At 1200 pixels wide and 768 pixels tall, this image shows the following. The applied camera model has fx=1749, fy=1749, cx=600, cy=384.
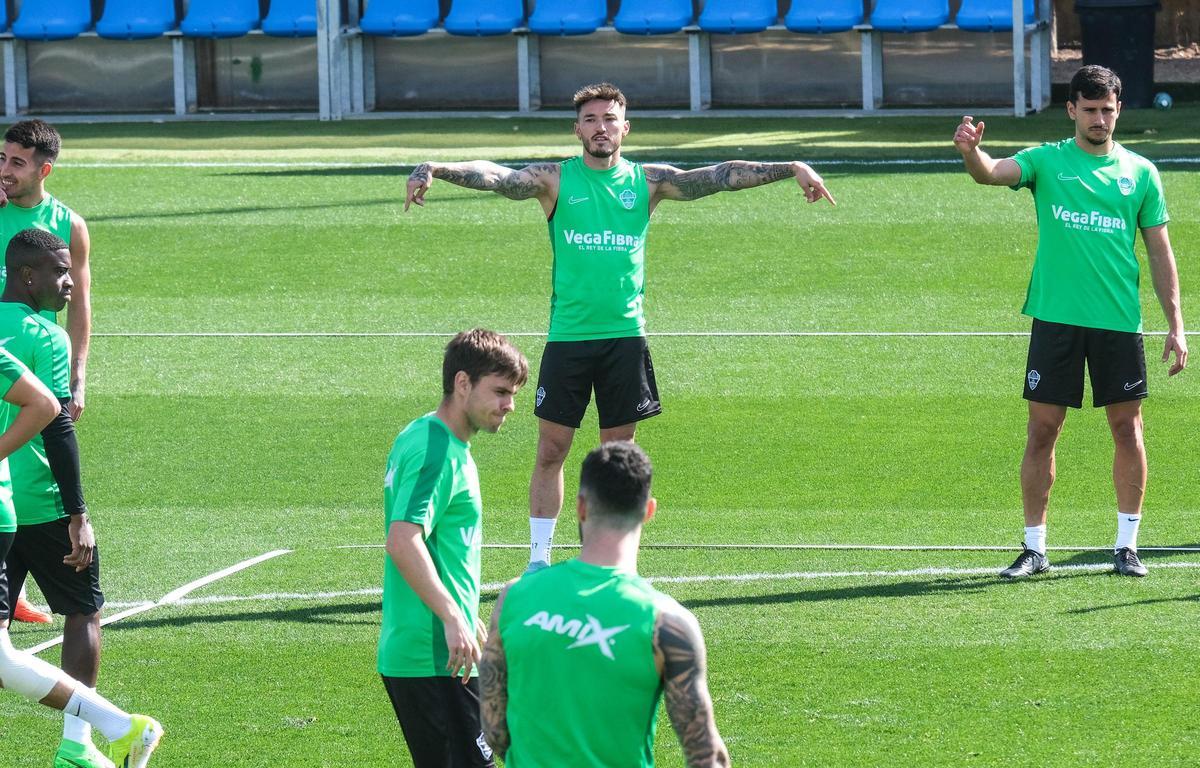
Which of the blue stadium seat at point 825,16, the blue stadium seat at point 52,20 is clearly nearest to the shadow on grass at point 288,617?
the blue stadium seat at point 825,16

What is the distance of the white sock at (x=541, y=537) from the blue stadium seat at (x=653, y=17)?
711 inches

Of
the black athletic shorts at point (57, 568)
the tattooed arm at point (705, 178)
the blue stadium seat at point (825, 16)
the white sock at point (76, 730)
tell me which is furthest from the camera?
the blue stadium seat at point (825, 16)

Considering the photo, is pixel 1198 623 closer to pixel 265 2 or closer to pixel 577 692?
pixel 577 692

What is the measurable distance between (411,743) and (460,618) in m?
0.53

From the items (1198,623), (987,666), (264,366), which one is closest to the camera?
(987,666)

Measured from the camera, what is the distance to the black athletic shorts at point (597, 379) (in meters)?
8.32

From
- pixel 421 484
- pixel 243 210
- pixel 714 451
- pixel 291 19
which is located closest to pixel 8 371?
pixel 421 484

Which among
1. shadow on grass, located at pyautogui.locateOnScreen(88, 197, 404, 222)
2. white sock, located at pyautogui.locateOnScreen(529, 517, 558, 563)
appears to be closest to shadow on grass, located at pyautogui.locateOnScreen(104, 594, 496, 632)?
white sock, located at pyautogui.locateOnScreen(529, 517, 558, 563)

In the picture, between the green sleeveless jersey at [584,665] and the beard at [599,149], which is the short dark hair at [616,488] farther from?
the beard at [599,149]

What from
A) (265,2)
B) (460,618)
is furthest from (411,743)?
(265,2)

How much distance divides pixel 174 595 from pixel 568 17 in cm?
1865

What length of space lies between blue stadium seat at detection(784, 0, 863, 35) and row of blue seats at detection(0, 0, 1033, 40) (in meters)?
0.01

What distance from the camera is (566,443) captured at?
845 centimetres

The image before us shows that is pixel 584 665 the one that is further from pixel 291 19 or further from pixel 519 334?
pixel 291 19
